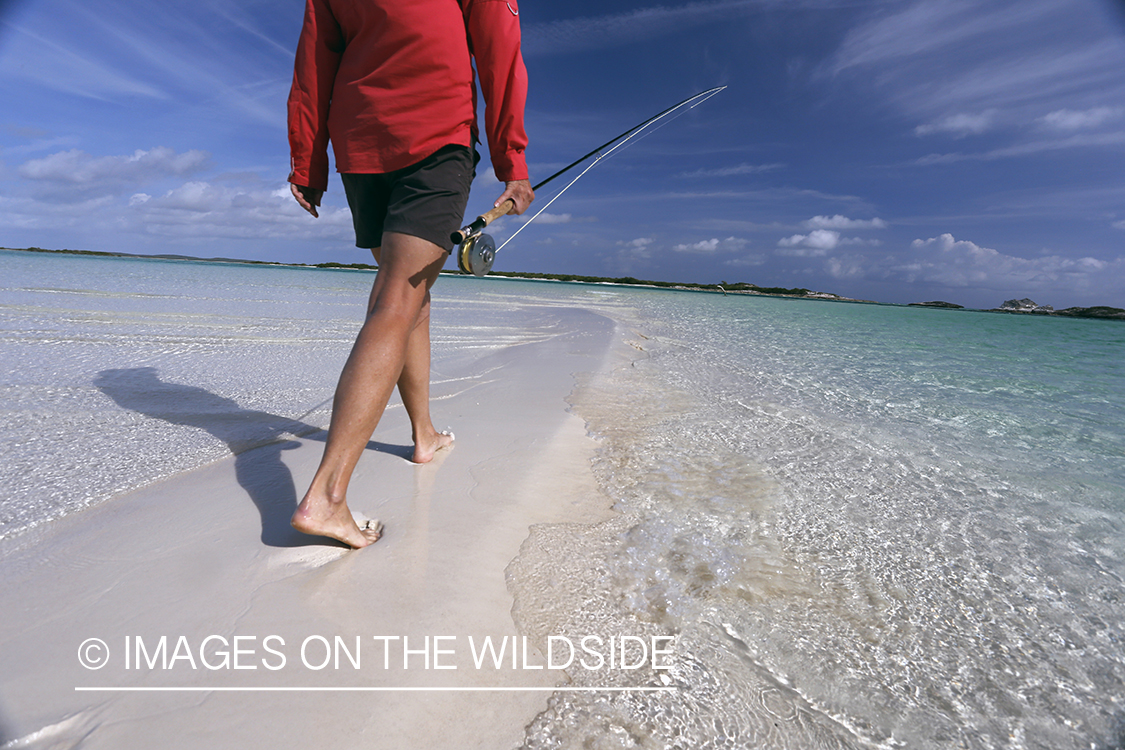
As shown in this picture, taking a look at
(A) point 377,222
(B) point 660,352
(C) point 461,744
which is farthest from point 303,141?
(B) point 660,352

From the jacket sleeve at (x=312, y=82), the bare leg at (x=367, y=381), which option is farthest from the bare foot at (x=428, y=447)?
the jacket sleeve at (x=312, y=82)

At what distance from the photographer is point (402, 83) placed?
144cm

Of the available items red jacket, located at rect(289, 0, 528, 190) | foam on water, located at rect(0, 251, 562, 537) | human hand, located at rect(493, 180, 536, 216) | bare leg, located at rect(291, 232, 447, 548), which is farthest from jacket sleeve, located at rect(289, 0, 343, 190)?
foam on water, located at rect(0, 251, 562, 537)

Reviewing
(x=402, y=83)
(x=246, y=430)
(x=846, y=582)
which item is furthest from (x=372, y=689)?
(x=246, y=430)

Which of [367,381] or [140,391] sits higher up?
[367,381]

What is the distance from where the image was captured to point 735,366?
4699 millimetres

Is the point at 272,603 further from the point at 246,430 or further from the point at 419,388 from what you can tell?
the point at 246,430

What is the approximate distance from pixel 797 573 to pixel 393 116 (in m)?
1.64

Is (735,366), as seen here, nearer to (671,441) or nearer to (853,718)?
(671,441)

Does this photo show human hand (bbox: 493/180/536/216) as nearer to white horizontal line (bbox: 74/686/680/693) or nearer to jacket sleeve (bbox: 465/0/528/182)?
jacket sleeve (bbox: 465/0/528/182)

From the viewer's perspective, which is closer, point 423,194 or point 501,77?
point 423,194

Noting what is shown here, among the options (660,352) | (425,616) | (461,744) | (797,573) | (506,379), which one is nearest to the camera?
(461,744)

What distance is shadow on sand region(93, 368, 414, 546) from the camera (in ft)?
4.94

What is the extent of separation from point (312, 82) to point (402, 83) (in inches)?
14.2
